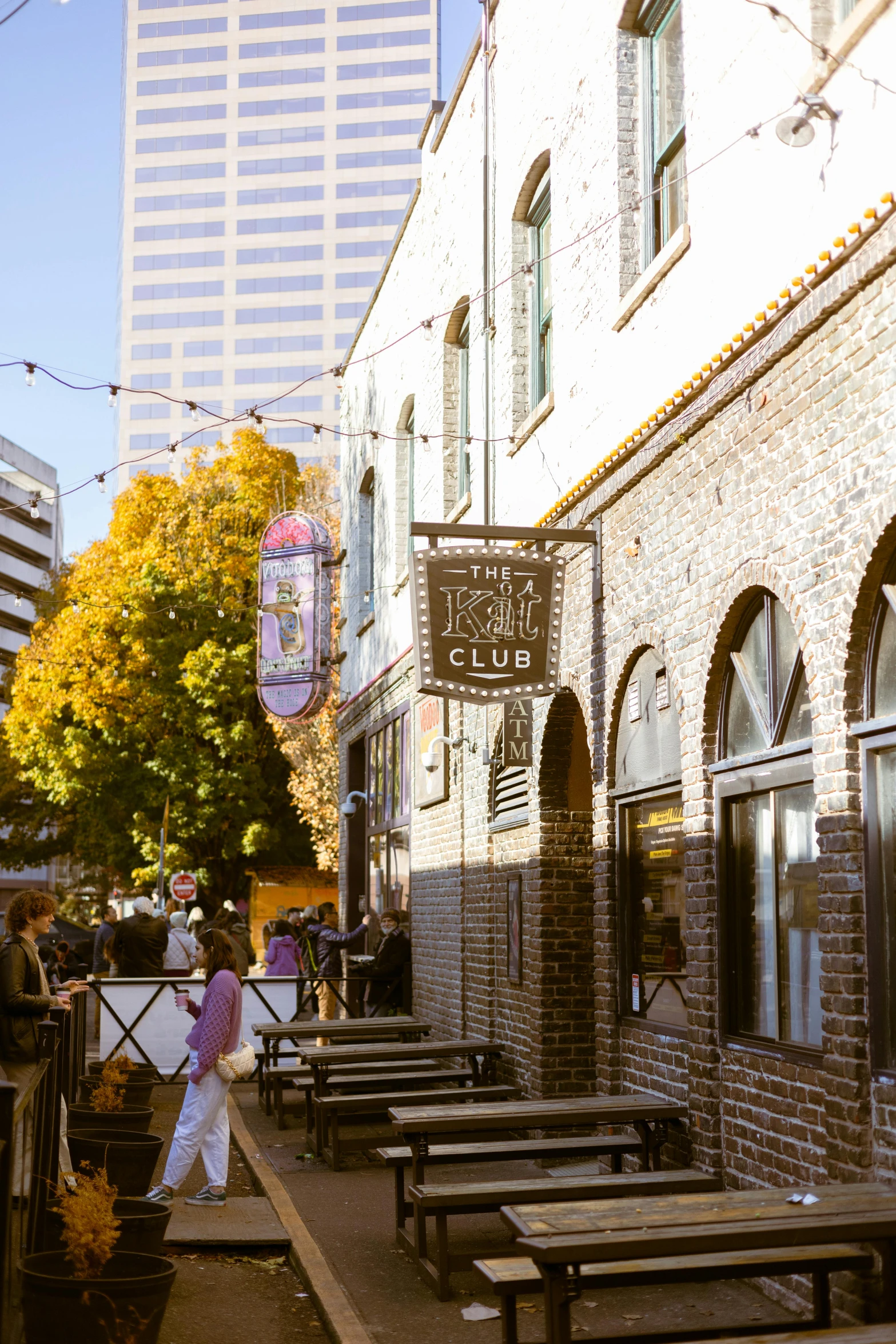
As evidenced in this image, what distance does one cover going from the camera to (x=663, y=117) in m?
9.12

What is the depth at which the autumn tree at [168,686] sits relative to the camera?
31766 mm

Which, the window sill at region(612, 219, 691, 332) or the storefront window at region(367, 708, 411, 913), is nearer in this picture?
the window sill at region(612, 219, 691, 332)

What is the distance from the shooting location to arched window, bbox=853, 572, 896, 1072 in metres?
5.82

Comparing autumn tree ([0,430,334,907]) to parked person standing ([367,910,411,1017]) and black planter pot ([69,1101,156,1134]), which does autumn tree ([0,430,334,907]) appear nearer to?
parked person standing ([367,910,411,1017])

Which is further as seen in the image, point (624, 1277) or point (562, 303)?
point (562, 303)

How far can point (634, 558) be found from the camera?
9055mm

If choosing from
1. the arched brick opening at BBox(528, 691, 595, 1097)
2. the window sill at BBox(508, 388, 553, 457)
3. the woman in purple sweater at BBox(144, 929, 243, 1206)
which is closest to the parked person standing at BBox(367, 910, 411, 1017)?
the arched brick opening at BBox(528, 691, 595, 1097)

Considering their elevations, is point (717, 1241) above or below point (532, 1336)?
above

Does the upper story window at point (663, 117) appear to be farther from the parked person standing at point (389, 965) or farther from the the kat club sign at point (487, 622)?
the parked person standing at point (389, 965)

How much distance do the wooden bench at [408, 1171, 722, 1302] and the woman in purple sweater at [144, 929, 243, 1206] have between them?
2184mm

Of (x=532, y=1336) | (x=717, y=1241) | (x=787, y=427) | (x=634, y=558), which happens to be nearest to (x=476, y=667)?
(x=634, y=558)

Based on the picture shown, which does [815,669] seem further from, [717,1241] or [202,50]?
[202,50]

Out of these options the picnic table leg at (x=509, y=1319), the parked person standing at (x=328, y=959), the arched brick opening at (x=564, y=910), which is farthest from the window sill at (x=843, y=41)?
the parked person standing at (x=328, y=959)

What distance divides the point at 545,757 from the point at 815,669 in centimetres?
481
